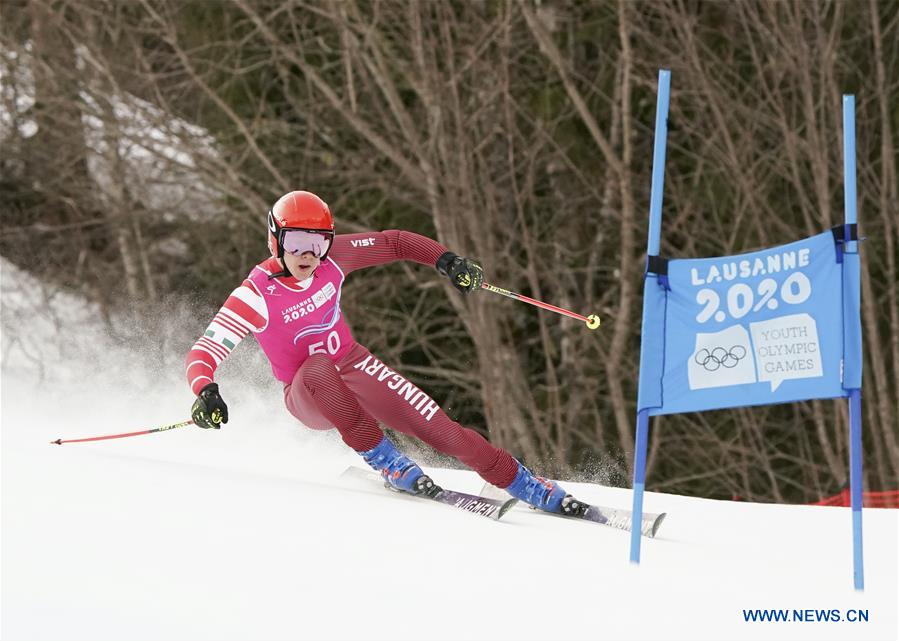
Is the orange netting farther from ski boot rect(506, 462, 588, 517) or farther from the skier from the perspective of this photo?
the skier

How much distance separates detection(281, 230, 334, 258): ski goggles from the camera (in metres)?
4.60

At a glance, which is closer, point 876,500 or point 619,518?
point 619,518

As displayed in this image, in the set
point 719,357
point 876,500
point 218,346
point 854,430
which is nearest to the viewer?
point 854,430

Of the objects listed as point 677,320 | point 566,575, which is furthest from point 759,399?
point 566,575

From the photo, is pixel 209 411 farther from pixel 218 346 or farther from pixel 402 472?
pixel 402 472

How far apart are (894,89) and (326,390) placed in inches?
329

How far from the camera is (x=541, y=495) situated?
4910 millimetres

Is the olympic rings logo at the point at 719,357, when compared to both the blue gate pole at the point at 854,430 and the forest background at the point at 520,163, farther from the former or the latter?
the forest background at the point at 520,163

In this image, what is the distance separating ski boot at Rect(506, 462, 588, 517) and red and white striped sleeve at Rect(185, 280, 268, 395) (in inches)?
50.1

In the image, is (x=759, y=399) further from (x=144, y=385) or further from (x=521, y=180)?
(x=521, y=180)

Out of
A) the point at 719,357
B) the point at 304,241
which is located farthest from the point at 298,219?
the point at 719,357

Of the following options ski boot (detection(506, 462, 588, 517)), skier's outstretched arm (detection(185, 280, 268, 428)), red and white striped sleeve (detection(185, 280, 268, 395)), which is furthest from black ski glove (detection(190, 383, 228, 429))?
ski boot (detection(506, 462, 588, 517))

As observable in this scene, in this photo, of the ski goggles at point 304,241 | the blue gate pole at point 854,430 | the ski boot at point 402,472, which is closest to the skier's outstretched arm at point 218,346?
the ski goggles at point 304,241

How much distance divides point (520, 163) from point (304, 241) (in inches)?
293
